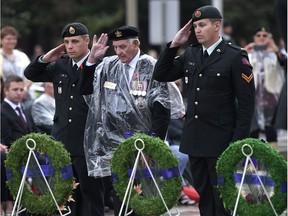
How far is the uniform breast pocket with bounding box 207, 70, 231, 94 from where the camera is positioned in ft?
26.8

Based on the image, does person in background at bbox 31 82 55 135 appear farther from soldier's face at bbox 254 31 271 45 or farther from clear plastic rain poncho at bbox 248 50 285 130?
soldier's face at bbox 254 31 271 45

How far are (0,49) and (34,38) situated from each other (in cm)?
2528

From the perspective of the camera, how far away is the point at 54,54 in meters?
9.27

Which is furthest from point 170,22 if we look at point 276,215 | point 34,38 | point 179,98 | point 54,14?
point 34,38

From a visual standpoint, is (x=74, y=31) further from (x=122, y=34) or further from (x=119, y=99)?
(x=119, y=99)

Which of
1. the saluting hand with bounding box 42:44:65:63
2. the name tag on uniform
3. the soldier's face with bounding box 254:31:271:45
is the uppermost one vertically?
the saluting hand with bounding box 42:44:65:63

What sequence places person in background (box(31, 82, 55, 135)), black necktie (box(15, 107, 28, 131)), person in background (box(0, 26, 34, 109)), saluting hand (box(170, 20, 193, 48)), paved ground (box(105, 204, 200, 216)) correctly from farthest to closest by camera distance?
person in background (box(0, 26, 34, 109)), person in background (box(31, 82, 55, 135)), black necktie (box(15, 107, 28, 131)), paved ground (box(105, 204, 200, 216)), saluting hand (box(170, 20, 193, 48))

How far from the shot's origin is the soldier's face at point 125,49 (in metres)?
8.73

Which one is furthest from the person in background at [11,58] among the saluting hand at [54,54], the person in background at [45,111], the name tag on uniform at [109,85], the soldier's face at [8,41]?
the name tag on uniform at [109,85]

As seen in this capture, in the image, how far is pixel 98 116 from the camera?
8.93 m

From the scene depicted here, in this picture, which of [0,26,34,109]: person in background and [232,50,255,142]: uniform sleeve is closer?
[232,50,255,142]: uniform sleeve

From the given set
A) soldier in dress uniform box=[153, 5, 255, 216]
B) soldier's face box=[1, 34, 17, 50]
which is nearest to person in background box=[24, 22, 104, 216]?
soldier in dress uniform box=[153, 5, 255, 216]

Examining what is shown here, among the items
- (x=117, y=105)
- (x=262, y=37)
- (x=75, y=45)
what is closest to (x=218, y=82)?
(x=117, y=105)

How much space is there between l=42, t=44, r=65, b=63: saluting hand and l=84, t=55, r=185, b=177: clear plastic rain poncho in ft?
1.86
